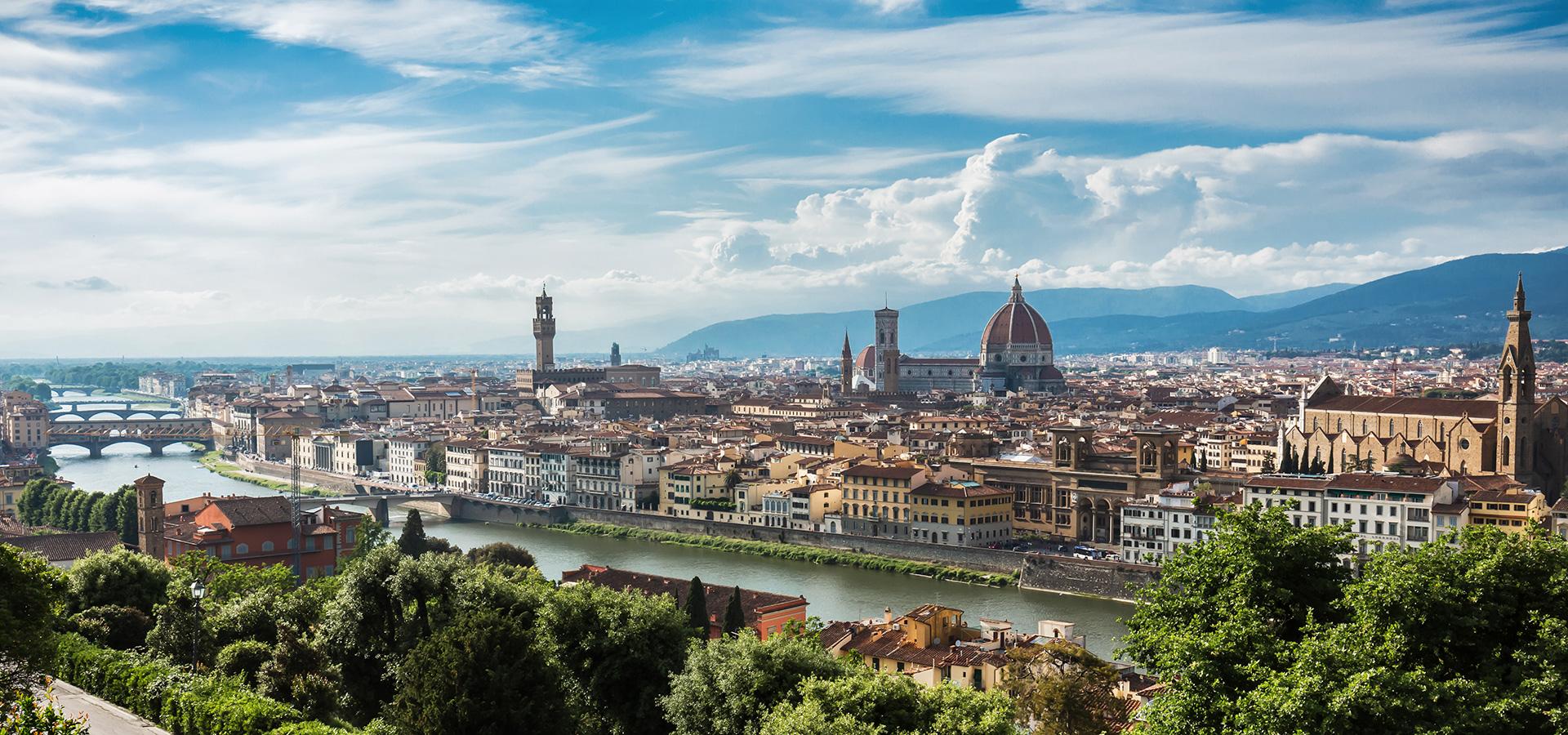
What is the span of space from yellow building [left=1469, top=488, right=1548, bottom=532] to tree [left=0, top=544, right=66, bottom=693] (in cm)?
2340

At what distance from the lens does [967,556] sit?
1151 inches

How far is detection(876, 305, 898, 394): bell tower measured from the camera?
3221 inches

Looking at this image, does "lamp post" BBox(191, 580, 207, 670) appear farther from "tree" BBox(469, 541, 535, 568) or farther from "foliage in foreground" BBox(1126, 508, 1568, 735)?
"tree" BBox(469, 541, 535, 568)

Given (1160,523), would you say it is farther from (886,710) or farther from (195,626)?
(195,626)

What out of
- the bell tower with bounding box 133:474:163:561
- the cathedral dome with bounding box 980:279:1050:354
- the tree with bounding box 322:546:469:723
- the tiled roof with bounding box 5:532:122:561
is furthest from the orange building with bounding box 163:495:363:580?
the cathedral dome with bounding box 980:279:1050:354

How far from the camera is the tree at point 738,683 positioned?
36.3ft

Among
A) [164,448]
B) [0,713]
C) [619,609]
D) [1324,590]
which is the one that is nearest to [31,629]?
[0,713]

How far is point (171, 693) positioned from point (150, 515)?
13519 millimetres

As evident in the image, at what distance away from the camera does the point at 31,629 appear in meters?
10.1

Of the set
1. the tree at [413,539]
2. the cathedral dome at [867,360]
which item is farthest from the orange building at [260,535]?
the cathedral dome at [867,360]

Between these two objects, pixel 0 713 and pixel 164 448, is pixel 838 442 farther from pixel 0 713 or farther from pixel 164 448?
pixel 164 448

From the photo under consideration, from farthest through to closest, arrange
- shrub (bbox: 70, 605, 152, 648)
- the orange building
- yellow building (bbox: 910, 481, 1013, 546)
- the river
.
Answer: yellow building (bbox: 910, 481, 1013, 546), the river, the orange building, shrub (bbox: 70, 605, 152, 648)

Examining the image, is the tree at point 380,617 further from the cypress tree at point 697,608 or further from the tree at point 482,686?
the cypress tree at point 697,608

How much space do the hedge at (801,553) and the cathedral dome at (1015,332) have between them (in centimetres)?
4645
